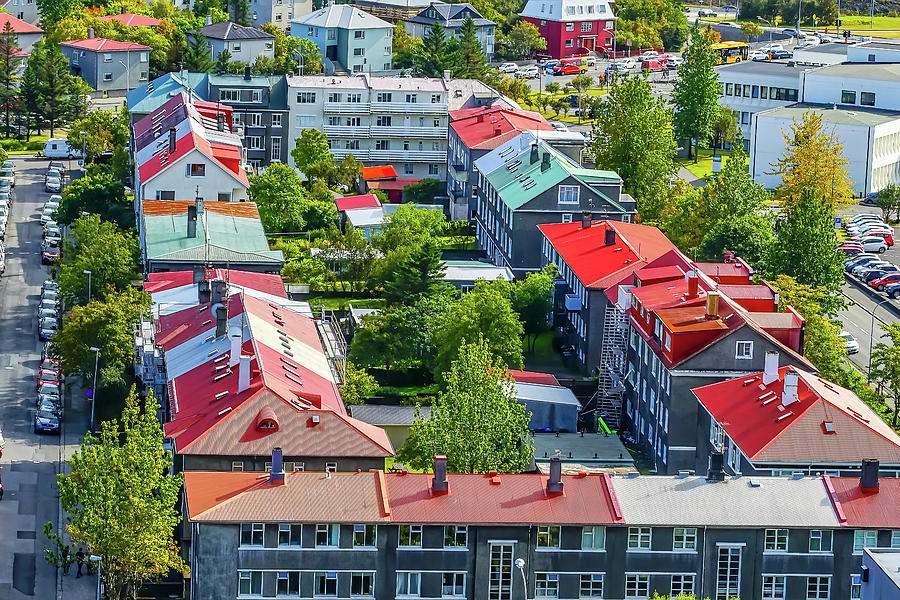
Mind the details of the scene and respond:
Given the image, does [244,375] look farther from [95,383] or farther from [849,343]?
[849,343]

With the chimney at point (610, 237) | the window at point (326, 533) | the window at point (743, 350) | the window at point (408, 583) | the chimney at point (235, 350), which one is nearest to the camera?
the window at point (326, 533)

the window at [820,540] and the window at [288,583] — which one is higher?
the window at [820,540]

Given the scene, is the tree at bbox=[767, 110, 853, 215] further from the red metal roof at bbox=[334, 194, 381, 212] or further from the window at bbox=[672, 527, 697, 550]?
the window at bbox=[672, 527, 697, 550]

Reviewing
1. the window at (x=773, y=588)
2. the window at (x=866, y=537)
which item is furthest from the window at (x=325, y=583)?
the window at (x=866, y=537)

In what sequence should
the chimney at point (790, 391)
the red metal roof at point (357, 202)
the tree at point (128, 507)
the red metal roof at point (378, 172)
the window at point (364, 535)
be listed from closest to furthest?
the window at point (364, 535) → the tree at point (128, 507) → the chimney at point (790, 391) → the red metal roof at point (357, 202) → the red metal roof at point (378, 172)

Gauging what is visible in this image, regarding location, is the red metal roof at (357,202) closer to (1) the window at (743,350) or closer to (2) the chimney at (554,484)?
(1) the window at (743,350)

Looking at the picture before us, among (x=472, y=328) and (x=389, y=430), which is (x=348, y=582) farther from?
(x=472, y=328)

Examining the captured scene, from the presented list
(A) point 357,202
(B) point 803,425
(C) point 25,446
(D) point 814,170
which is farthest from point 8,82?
(B) point 803,425
